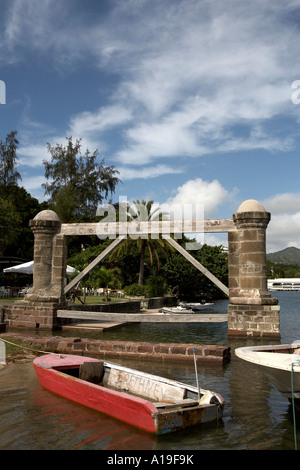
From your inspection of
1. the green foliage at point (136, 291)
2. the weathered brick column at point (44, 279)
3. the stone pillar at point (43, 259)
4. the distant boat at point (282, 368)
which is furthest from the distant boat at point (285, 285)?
the distant boat at point (282, 368)

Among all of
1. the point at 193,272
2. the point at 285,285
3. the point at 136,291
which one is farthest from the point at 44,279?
the point at 285,285

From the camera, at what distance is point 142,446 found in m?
4.45

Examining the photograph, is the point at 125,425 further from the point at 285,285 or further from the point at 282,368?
the point at 285,285

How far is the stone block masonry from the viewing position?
9.05 metres

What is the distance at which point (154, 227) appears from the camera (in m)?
13.4

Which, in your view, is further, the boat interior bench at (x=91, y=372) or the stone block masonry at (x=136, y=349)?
the stone block masonry at (x=136, y=349)

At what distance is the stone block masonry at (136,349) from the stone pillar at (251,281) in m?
2.86

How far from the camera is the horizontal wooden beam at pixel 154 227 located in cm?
1274

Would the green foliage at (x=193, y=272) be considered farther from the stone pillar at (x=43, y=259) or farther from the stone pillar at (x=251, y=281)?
the stone pillar at (x=251, y=281)

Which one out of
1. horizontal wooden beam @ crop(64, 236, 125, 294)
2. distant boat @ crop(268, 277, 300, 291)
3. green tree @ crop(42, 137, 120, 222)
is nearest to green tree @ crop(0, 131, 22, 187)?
green tree @ crop(42, 137, 120, 222)

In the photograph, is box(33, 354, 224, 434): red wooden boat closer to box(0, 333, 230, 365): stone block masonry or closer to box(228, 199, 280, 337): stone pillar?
box(0, 333, 230, 365): stone block masonry

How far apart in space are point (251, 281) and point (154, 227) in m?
3.63

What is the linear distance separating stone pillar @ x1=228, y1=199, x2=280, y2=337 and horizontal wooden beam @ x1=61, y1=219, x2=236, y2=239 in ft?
A: 1.82
